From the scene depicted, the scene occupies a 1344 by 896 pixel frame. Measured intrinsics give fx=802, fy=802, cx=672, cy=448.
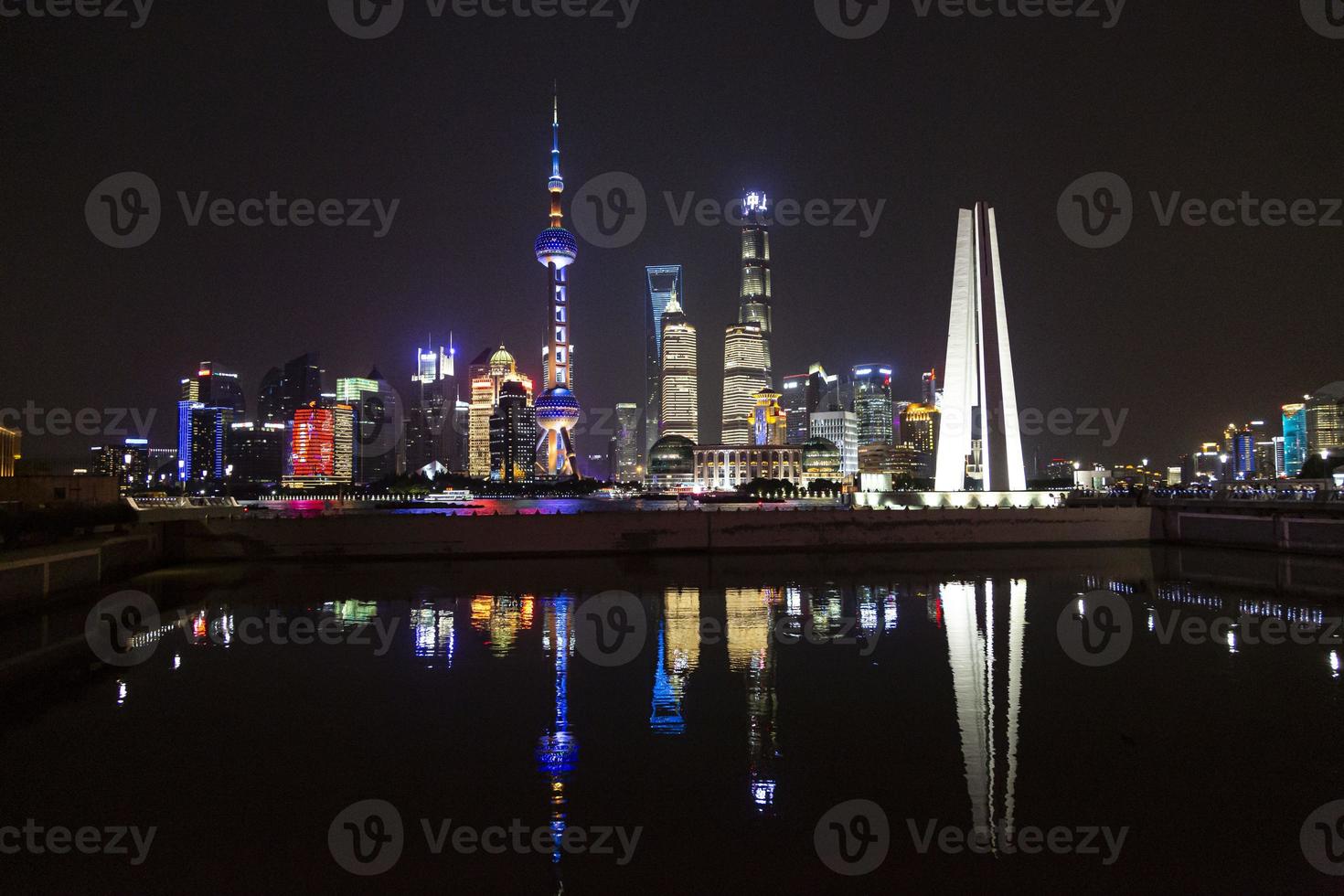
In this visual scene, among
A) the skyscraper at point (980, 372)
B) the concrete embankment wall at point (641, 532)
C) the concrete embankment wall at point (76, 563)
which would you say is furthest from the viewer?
A: the skyscraper at point (980, 372)

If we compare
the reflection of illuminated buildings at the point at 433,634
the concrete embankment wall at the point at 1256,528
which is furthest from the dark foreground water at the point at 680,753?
the concrete embankment wall at the point at 1256,528

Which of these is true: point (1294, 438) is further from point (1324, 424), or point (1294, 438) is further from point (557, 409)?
point (557, 409)

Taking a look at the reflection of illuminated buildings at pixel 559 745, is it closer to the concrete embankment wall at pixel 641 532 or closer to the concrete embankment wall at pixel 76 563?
the concrete embankment wall at pixel 76 563

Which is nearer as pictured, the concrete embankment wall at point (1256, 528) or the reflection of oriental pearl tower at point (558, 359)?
the concrete embankment wall at point (1256, 528)

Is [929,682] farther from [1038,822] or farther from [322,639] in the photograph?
[322,639]

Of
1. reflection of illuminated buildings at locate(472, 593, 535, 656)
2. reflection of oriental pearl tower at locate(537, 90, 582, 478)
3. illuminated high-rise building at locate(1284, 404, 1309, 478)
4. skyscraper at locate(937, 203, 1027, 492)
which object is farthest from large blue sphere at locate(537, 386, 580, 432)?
reflection of illuminated buildings at locate(472, 593, 535, 656)

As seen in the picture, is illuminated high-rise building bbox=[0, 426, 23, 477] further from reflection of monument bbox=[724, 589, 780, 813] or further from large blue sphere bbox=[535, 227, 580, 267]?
large blue sphere bbox=[535, 227, 580, 267]

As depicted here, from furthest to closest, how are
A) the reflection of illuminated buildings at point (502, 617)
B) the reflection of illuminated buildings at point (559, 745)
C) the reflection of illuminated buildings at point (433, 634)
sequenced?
the reflection of illuminated buildings at point (502, 617) < the reflection of illuminated buildings at point (433, 634) < the reflection of illuminated buildings at point (559, 745)
